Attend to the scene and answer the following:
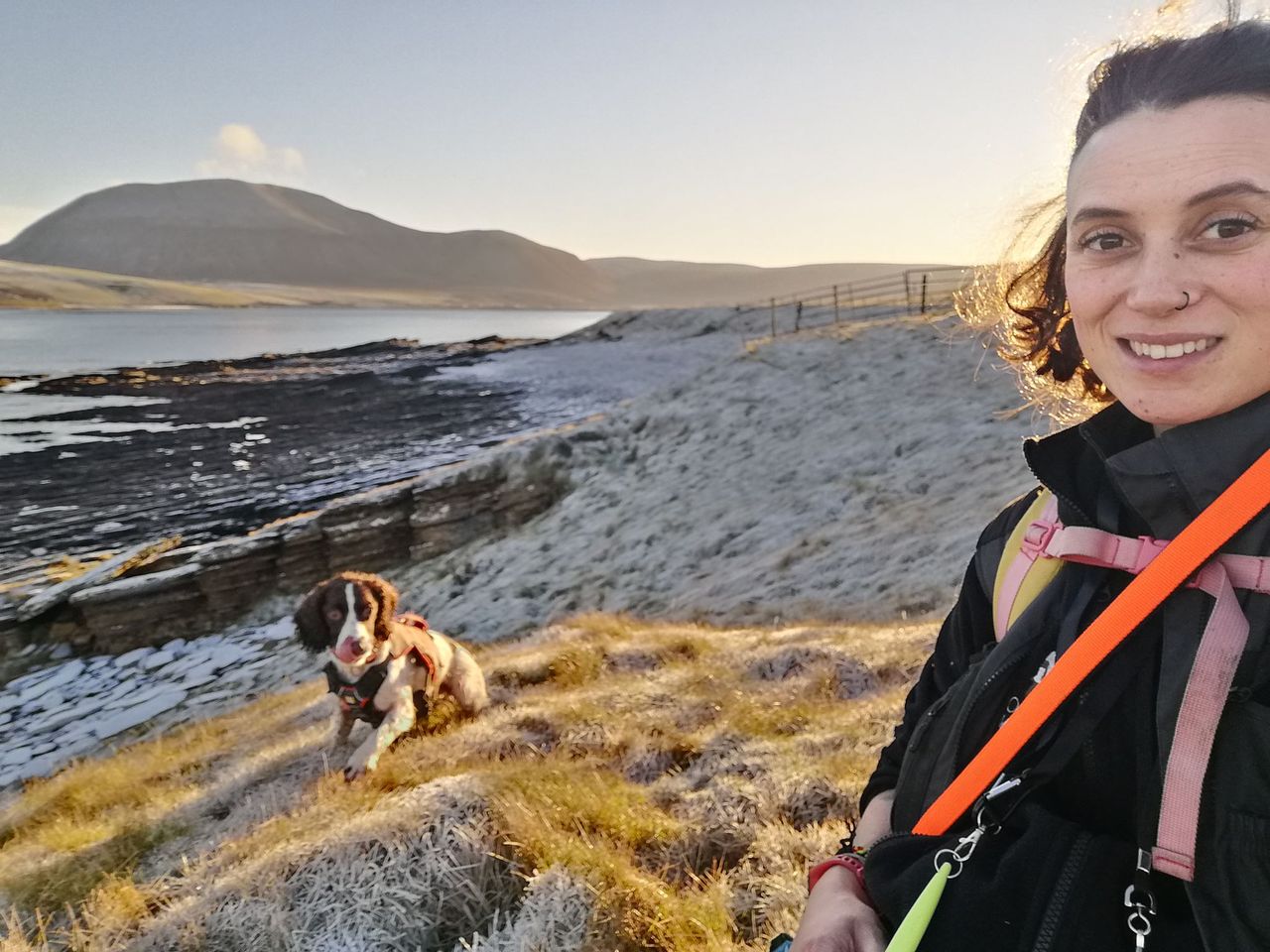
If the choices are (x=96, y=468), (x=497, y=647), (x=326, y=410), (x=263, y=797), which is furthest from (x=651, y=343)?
(x=263, y=797)

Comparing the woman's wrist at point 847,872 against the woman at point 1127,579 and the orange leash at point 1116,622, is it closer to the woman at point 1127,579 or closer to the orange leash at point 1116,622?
the woman at point 1127,579

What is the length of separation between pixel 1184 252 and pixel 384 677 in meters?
5.38

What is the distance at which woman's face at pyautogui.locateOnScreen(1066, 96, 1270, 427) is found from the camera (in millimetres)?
1258

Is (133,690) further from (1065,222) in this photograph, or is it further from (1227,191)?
(1227,191)

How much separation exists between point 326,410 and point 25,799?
3062cm

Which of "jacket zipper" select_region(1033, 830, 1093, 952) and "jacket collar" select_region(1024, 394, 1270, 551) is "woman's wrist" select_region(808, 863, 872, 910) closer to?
"jacket zipper" select_region(1033, 830, 1093, 952)

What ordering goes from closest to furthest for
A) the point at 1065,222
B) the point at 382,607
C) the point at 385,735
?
the point at 1065,222
the point at 385,735
the point at 382,607

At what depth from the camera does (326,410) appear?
35062mm

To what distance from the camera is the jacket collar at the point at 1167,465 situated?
4.12ft

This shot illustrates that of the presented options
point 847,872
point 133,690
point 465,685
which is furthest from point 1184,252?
point 133,690

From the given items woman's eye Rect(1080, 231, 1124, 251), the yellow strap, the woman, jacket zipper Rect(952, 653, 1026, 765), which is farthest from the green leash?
woman's eye Rect(1080, 231, 1124, 251)

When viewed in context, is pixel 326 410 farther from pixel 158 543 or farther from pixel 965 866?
pixel 965 866

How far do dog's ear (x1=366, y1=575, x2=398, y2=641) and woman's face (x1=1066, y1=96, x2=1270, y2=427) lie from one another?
5.08 m

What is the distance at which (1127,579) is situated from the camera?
139cm
